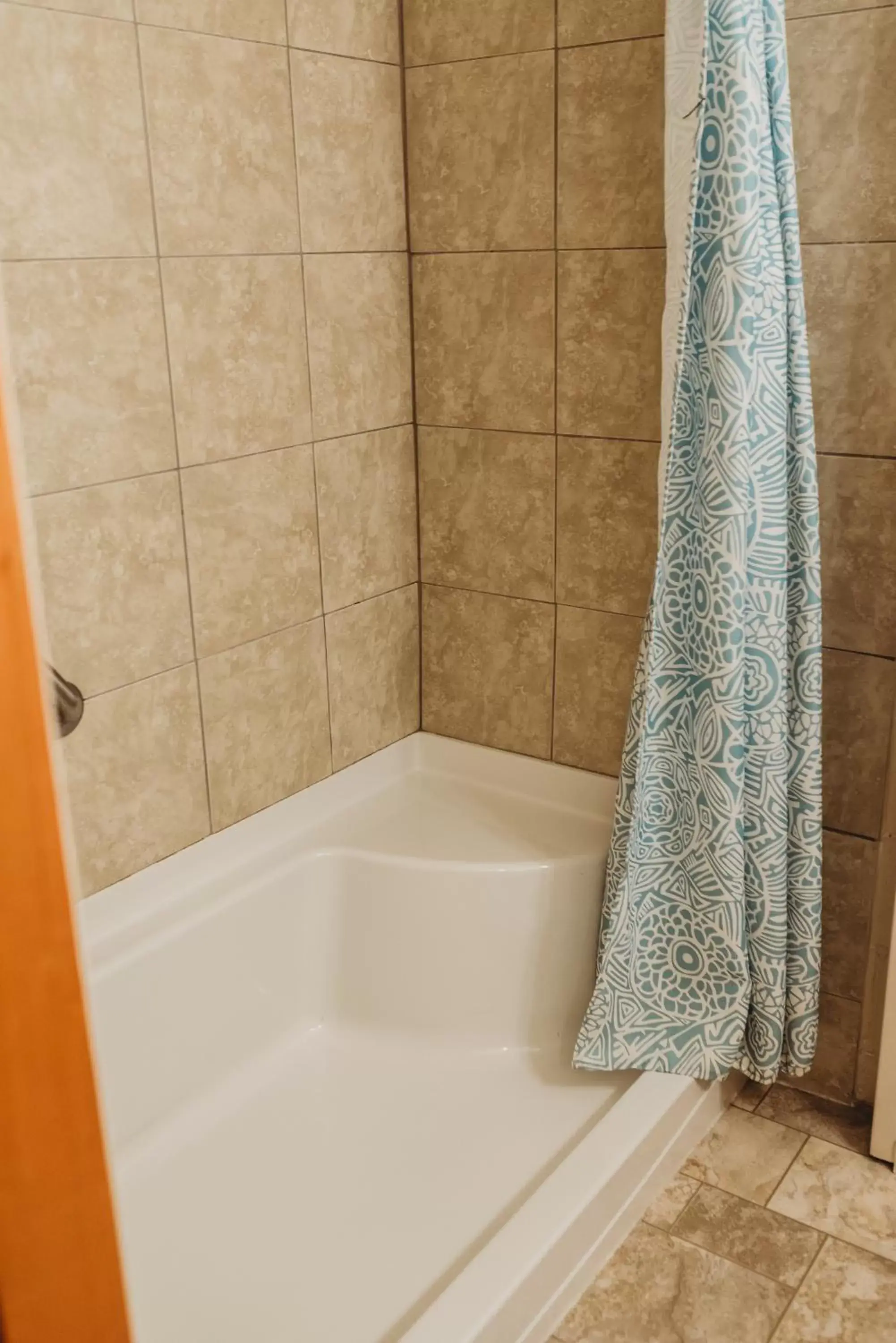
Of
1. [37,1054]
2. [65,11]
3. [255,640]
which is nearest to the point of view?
[37,1054]

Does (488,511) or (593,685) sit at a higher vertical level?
(488,511)

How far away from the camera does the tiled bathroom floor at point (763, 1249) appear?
1512 mm

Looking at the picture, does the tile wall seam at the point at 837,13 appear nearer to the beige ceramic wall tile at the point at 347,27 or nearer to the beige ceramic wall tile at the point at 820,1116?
the beige ceramic wall tile at the point at 347,27

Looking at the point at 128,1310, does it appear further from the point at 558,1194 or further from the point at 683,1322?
the point at 683,1322

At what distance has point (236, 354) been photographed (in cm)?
180

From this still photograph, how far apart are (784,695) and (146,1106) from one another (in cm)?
106

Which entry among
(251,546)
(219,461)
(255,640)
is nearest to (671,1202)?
(255,640)

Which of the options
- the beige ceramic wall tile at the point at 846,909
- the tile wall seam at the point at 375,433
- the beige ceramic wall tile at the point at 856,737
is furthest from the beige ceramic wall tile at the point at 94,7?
the beige ceramic wall tile at the point at 846,909

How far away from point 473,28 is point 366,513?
78 centimetres

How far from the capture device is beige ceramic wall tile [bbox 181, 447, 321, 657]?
1.80 metres

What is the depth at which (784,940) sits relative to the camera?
174 centimetres

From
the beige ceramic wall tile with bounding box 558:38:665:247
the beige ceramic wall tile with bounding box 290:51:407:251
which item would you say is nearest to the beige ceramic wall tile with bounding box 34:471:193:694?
the beige ceramic wall tile with bounding box 290:51:407:251

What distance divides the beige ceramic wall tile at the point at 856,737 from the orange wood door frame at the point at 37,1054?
1445 millimetres

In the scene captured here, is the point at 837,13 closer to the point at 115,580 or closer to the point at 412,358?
the point at 412,358
